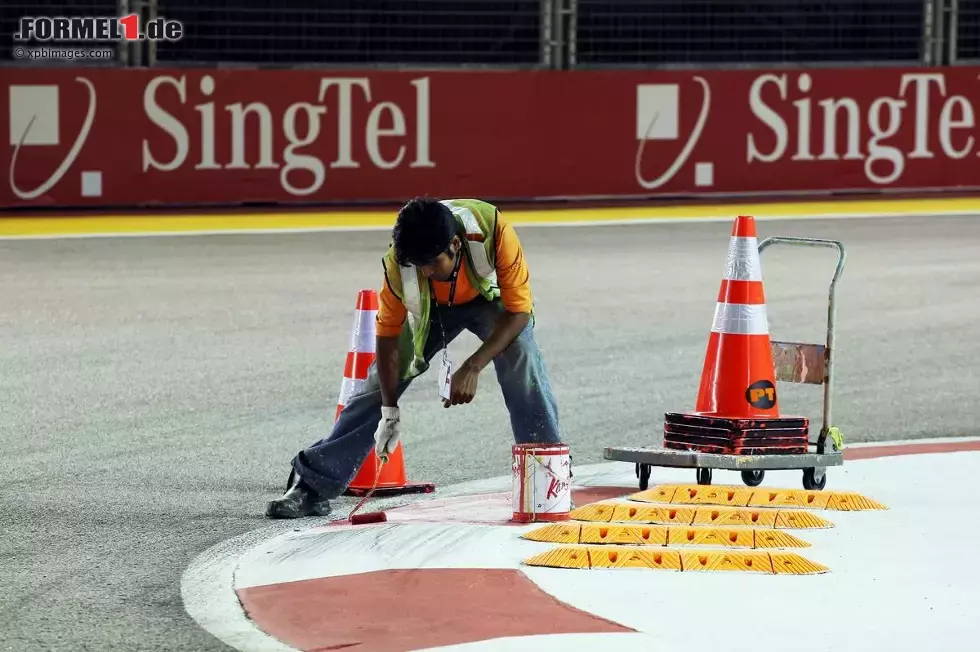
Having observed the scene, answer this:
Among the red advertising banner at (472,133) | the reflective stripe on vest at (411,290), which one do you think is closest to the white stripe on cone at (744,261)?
the reflective stripe on vest at (411,290)

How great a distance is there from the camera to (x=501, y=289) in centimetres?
759

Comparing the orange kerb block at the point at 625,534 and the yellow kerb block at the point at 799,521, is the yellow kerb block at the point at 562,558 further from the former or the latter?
the yellow kerb block at the point at 799,521

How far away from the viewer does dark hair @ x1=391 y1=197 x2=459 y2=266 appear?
7066 millimetres

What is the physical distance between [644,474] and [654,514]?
29.2 inches

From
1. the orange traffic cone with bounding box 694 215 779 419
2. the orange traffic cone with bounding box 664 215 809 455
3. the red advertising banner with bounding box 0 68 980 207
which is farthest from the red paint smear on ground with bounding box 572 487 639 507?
the red advertising banner with bounding box 0 68 980 207

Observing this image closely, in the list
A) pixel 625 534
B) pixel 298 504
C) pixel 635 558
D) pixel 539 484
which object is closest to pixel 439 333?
pixel 539 484

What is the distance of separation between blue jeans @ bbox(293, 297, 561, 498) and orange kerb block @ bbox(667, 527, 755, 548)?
922mm

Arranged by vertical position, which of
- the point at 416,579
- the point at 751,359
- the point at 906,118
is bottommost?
the point at 416,579

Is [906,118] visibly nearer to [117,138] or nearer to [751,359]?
[117,138]

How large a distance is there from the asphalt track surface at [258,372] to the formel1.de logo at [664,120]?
3.11 meters

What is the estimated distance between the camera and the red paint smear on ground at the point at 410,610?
596 cm

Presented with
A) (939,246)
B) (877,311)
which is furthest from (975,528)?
(939,246)

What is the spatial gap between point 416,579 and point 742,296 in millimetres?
2538

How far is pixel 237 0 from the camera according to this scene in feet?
69.4
